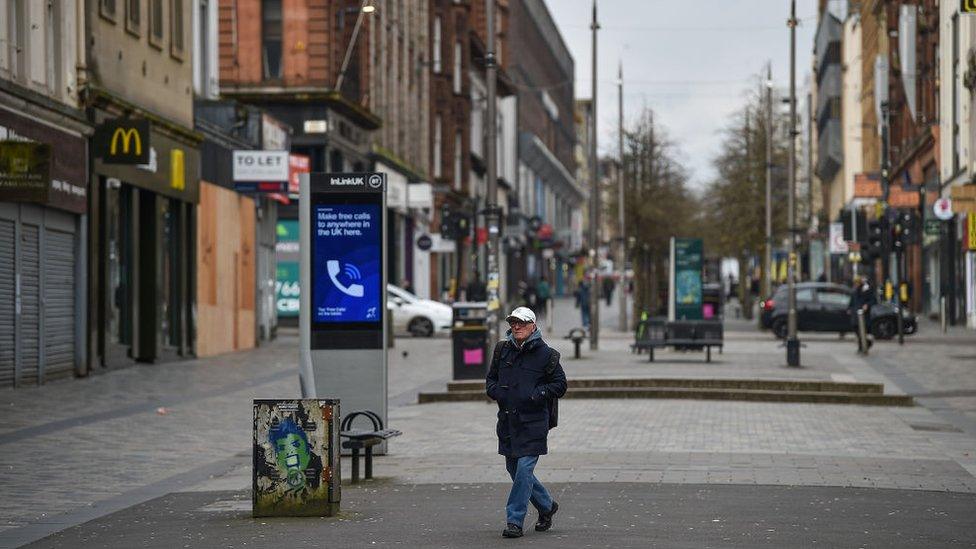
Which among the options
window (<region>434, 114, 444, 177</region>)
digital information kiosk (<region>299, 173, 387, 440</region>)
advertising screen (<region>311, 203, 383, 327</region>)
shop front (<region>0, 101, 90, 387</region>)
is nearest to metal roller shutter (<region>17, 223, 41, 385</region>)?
shop front (<region>0, 101, 90, 387</region>)

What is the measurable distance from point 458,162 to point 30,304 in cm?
5574

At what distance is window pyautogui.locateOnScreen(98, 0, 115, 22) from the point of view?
31.1m

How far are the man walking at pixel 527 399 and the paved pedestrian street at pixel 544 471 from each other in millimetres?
408

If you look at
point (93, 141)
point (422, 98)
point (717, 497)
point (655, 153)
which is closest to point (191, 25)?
point (93, 141)

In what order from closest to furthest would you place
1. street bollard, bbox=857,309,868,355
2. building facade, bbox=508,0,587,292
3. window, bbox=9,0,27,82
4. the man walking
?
the man walking, window, bbox=9,0,27,82, street bollard, bbox=857,309,868,355, building facade, bbox=508,0,587,292

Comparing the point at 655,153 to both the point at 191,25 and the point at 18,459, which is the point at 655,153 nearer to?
the point at 191,25

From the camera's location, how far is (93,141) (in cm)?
3005

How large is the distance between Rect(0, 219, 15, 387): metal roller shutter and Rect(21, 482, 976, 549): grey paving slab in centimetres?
1242

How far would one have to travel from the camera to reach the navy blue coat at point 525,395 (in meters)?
12.0

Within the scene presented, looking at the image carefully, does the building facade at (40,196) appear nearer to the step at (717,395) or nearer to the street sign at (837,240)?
the step at (717,395)

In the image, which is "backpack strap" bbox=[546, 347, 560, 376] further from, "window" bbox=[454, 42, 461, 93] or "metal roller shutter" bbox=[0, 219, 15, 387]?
"window" bbox=[454, 42, 461, 93]

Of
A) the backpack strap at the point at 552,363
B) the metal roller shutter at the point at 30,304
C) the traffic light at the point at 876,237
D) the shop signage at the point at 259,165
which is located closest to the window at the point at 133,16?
the metal roller shutter at the point at 30,304

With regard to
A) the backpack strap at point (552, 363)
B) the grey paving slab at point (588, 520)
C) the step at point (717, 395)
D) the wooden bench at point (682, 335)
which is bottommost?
the grey paving slab at point (588, 520)

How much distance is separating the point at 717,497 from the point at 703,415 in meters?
9.10
